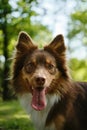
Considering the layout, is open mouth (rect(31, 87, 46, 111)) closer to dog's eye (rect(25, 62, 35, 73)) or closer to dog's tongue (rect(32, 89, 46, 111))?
dog's tongue (rect(32, 89, 46, 111))

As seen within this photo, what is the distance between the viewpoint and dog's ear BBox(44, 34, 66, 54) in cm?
747

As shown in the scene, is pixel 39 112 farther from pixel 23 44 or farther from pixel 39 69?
pixel 23 44

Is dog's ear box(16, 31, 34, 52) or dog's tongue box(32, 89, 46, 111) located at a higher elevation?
dog's ear box(16, 31, 34, 52)

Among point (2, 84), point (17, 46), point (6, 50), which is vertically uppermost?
point (17, 46)

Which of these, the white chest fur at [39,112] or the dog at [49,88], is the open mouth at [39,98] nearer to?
the dog at [49,88]

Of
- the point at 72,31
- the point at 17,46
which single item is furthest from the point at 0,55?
the point at 17,46

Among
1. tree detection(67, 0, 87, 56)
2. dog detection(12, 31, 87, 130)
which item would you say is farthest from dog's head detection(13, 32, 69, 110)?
tree detection(67, 0, 87, 56)

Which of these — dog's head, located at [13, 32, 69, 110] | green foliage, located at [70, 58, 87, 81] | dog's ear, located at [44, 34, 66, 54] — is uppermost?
dog's ear, located at [44, 34, 66, 54]

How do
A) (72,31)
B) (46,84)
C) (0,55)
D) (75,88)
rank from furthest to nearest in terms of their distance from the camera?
(72,31) < (0,55) < (75,88) < (46,84)

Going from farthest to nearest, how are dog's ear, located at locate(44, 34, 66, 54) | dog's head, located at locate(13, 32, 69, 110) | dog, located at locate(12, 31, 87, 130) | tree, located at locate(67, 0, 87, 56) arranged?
tree, located at locate(67, 0, 87, 56)
dog's ear, located at locate(44, 34, 66, 54)
dog, located at locate(12, 31, 87, 130)
dog's head, located at locate(13, 32, 69, 110)

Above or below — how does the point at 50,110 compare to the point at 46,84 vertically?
below

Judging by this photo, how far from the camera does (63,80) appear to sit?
7309 mm

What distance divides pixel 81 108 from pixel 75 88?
0.36 m

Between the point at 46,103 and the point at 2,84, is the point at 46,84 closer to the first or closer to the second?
the point at 46,103
